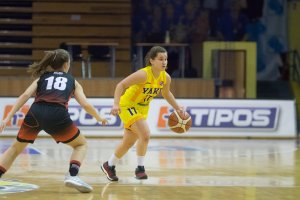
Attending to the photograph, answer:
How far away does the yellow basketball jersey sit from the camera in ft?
32.6

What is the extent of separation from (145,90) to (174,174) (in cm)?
142

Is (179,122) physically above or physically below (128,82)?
below

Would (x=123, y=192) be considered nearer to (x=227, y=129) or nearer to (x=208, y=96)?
(x=227, y=129)

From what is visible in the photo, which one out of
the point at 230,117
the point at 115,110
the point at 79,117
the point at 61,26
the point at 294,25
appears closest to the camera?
the point at 115,110

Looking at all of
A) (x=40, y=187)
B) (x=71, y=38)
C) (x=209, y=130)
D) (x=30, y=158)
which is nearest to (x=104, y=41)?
(x=71, y=38)

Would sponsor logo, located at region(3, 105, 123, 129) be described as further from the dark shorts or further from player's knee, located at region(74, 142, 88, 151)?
the dark shorts

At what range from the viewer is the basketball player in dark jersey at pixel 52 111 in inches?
337

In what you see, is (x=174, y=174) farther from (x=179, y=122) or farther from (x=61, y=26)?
(x=61, y=26)

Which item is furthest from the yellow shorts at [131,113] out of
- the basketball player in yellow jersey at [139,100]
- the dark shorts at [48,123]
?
the dark shorts at [48,123]

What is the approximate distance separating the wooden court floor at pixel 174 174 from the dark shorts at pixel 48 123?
2.01 feet

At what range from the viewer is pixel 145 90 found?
9961 mm

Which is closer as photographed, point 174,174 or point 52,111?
point 52,111

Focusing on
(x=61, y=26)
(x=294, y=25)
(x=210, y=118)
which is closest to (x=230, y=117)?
(x=210, y=118)

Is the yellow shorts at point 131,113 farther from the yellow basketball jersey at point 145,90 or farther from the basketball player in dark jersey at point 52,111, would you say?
the basketball player in dark jersey at point 52,111
